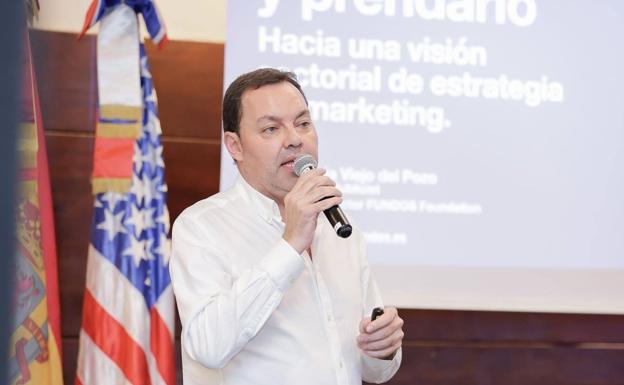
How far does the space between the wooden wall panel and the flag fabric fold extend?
52cm

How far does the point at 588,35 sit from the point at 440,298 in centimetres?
145

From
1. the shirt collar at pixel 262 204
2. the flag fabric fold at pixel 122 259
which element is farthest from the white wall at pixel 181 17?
the shirt collar at pixel 262 204

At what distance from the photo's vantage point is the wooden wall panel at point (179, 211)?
133 inches

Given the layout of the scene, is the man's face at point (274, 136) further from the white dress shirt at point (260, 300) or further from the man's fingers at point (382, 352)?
the man's fingers at point (382, 352)

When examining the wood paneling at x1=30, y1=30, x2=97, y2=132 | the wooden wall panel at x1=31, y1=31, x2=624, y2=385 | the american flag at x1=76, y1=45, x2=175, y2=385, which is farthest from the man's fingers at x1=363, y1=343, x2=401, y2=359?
the wood paneling at x1=30, y1=30, x2=97, y2=132

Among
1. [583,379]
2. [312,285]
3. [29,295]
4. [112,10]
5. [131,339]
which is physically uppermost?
[112,10]

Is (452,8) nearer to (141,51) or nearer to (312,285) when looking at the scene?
(141,51)

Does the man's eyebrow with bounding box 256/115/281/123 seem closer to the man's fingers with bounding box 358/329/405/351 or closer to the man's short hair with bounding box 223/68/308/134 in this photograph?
the man's short hair with bounding box 223/68/308/134

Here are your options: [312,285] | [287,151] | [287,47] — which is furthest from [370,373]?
[287,47]

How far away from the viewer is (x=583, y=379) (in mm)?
3744

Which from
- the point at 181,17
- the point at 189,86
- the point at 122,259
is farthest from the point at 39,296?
the point at 181,17

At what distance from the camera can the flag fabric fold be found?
2.85 metres

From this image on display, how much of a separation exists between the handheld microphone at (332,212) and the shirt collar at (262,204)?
0.39 ft

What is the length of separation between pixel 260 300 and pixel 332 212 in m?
0.21
